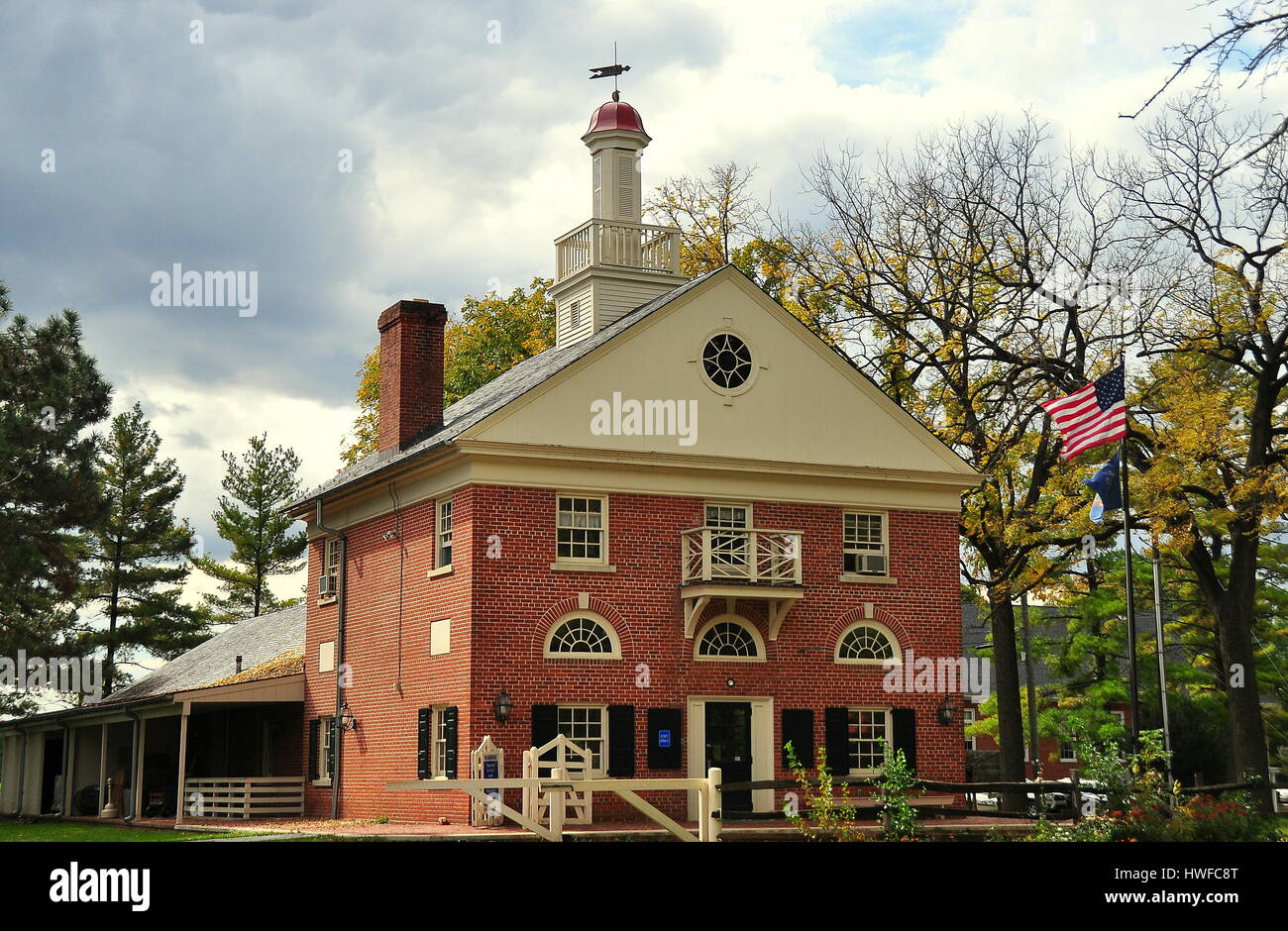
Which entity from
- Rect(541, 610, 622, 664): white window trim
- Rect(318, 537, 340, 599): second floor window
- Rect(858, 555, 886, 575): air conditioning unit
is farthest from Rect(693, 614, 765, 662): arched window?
Rect(318, 537, 340, 599): second floor window

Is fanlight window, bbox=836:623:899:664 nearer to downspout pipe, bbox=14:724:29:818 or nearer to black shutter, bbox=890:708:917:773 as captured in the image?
black shutter, bbox=890:708:917:773

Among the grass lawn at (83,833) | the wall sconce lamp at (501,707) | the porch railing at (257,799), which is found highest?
the wall sconce lamp at (501,707)

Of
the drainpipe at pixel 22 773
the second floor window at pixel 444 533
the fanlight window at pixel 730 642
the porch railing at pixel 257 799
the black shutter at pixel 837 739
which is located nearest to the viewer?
the second floor window at pixel 444 533

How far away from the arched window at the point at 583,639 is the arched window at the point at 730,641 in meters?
1.77

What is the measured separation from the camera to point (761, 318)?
3044cm

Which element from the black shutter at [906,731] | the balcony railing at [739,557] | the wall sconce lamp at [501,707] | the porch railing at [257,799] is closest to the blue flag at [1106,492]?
the black shutter at [906,731]

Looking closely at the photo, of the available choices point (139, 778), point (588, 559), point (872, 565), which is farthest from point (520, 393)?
point (139, 778)

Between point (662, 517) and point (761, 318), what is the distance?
453 cm

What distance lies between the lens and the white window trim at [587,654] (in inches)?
1101

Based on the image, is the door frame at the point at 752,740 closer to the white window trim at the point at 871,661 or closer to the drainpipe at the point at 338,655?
the white window trim at the point at 871,661

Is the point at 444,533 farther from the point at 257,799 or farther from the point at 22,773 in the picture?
the point at 22,773

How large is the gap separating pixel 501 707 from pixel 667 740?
327cm

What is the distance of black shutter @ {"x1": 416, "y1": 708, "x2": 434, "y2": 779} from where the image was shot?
2866 centimetres
